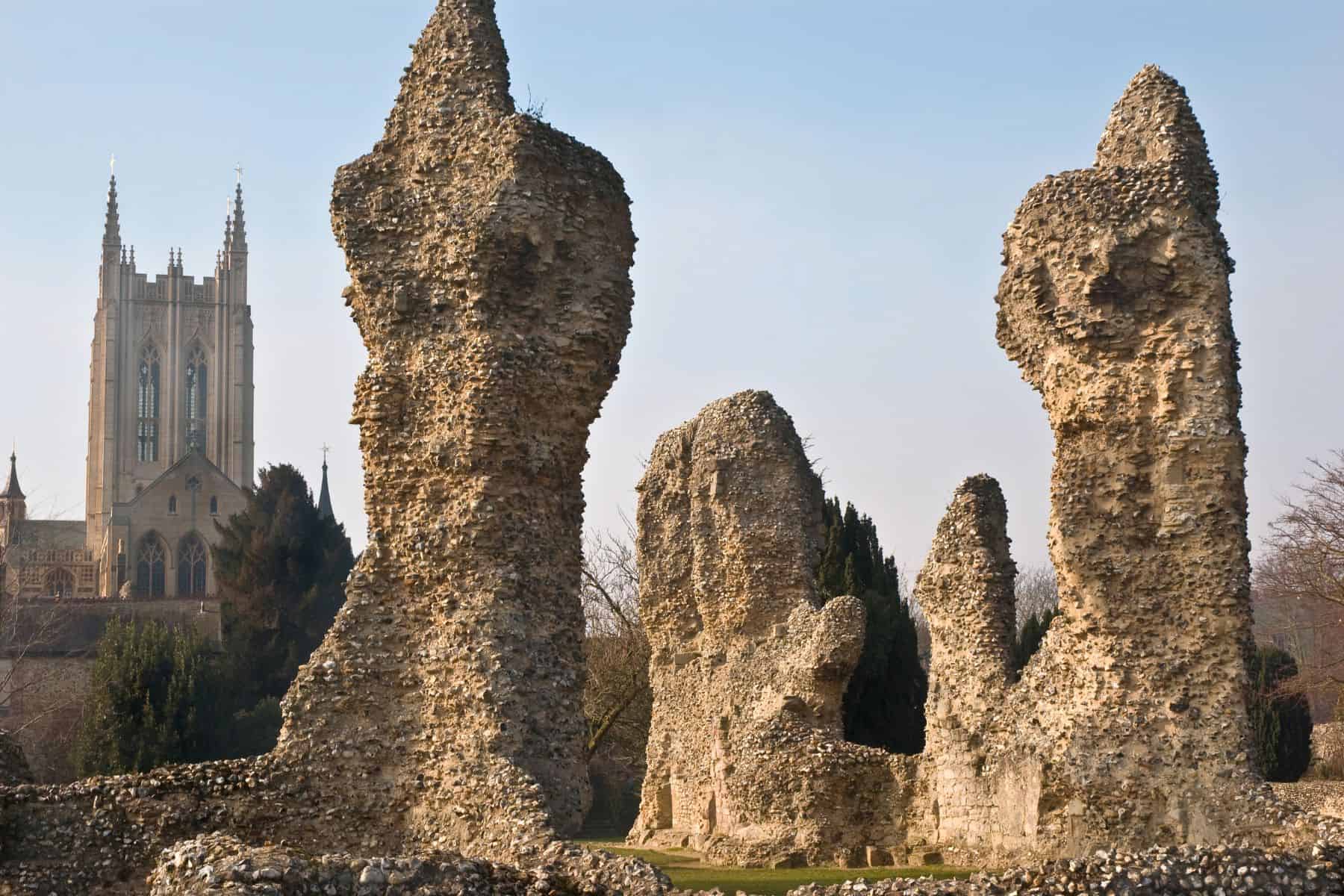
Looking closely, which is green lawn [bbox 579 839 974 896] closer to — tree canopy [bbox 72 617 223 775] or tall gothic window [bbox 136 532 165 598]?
tree canopy [bbox 72 617 223 775]

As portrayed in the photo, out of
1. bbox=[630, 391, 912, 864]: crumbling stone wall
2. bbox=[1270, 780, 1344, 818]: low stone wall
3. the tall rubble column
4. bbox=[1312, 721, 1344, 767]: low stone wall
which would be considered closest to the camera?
the tall rubble column

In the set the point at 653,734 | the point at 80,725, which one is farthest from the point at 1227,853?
the point at 80,725

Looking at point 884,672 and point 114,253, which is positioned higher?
point 114,253

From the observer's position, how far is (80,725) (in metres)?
32.4

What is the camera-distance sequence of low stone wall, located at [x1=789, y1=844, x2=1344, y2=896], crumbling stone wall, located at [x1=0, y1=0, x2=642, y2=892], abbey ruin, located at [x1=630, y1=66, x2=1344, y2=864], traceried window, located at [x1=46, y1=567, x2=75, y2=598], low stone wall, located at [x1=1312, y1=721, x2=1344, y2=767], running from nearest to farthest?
low stone wall, located at [x1=789, y1=844, x2=1344, y2=896]
crumbling stone wall, located at [x1=0, y1=0, x2=642, y2=892]
abbey ruin, located at [x1=630, y1=66, x2=1344, y2=864]
low stone wall, located at [x1=1312, y1=721, x2=1344, y2=767]
traceried window, located at [x1=46, y1=567, x2=75, y2=598]

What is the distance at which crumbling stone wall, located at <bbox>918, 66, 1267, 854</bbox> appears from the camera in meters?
13.4

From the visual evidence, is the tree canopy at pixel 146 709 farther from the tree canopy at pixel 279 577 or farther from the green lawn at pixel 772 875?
the green lawn at pixel 772 875

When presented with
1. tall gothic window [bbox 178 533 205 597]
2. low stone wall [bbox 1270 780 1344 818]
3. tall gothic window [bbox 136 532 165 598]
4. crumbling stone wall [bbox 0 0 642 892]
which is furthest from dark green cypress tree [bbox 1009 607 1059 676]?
tall gothic window [bbox 136 532 165 598]

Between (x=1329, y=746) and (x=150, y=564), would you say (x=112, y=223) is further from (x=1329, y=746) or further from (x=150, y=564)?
(x=1329, y=746)

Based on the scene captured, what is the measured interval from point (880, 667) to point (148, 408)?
82.4m

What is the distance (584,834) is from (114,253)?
7793 cm

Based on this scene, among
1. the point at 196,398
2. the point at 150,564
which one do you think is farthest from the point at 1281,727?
the point at 196,398

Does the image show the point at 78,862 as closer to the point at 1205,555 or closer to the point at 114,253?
the point at 1205,555

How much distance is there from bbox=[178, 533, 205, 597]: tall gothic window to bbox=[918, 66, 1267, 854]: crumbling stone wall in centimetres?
7276
